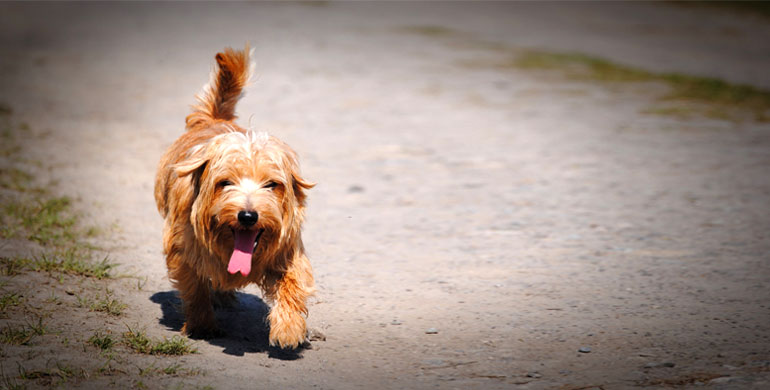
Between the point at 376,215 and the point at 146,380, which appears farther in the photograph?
the point at 376,215

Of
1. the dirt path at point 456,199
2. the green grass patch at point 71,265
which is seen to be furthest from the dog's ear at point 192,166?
the green grass patch at point 71,265

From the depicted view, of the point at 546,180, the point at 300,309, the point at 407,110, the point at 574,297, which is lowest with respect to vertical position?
the point at 300,309

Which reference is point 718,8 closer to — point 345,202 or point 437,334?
point 345,202

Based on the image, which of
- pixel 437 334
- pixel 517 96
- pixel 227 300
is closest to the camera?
pixel 437 334

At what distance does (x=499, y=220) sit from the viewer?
7.39 m

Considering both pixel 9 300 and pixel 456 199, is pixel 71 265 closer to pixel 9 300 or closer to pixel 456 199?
pixel 9 300

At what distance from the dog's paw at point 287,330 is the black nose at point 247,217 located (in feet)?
1.97

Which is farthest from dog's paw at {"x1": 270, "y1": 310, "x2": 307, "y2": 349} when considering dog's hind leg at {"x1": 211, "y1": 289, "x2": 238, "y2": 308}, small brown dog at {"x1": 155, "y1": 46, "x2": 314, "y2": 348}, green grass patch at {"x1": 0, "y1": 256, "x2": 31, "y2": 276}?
green grass patch at {"x1": 0, "y1": 256, "x2": 31, "y2": 276}

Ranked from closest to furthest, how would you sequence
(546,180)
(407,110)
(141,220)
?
(141,220) → (546,180) → (407,110)

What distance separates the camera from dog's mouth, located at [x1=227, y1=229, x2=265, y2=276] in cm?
423

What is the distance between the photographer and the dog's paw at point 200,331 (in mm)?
4742

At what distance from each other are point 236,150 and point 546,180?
518 cm

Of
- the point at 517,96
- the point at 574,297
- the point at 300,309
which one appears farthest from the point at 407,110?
the point at 300,309

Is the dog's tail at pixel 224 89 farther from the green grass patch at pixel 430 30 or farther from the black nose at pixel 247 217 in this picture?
the green grass patch at pixel 430 30
